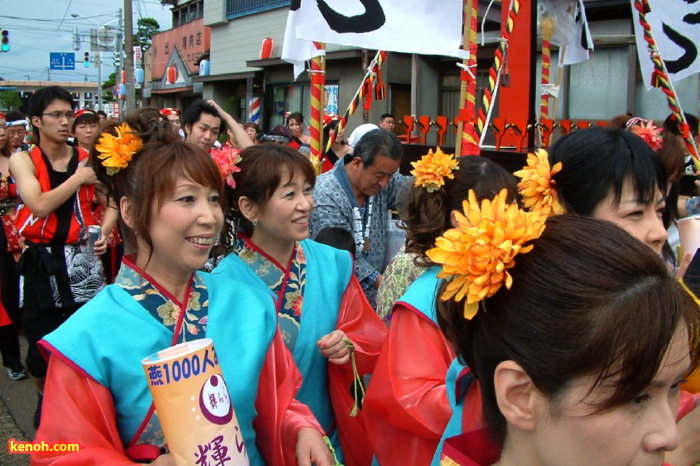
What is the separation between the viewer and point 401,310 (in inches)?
80.1

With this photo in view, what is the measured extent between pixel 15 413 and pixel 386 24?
3.30 metres

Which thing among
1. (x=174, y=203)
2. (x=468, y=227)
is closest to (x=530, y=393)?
(x=468, y=227)

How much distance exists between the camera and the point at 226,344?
6.20 ft

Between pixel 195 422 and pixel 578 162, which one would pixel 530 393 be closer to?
pixel 195 422

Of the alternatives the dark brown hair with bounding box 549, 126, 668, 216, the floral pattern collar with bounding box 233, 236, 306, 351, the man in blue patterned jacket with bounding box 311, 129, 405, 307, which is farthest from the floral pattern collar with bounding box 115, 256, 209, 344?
the man in blue patterned jacket with bounding box 311, 129, 405, 307

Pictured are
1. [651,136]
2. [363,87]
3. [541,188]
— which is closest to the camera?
[541,188]

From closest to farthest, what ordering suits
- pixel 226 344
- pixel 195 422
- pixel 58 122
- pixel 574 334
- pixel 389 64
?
1. pixel 574 334
2. pixel 195 422
3. pixel 226 344
4. pixel 58 122
5. pixel 389 64

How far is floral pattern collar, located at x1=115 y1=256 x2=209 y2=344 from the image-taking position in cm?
187

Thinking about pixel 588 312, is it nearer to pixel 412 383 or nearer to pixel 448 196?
pixel 412 383

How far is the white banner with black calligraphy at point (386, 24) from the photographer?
3695 millimetres

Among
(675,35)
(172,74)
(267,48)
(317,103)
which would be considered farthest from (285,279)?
(172,74)

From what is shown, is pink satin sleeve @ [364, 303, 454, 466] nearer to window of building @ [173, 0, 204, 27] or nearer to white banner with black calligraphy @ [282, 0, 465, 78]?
white banner with black calligraphy @ [282, 0, 465, 78]

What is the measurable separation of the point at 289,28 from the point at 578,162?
2.49m

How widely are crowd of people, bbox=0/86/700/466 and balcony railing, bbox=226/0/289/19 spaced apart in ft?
52.5
